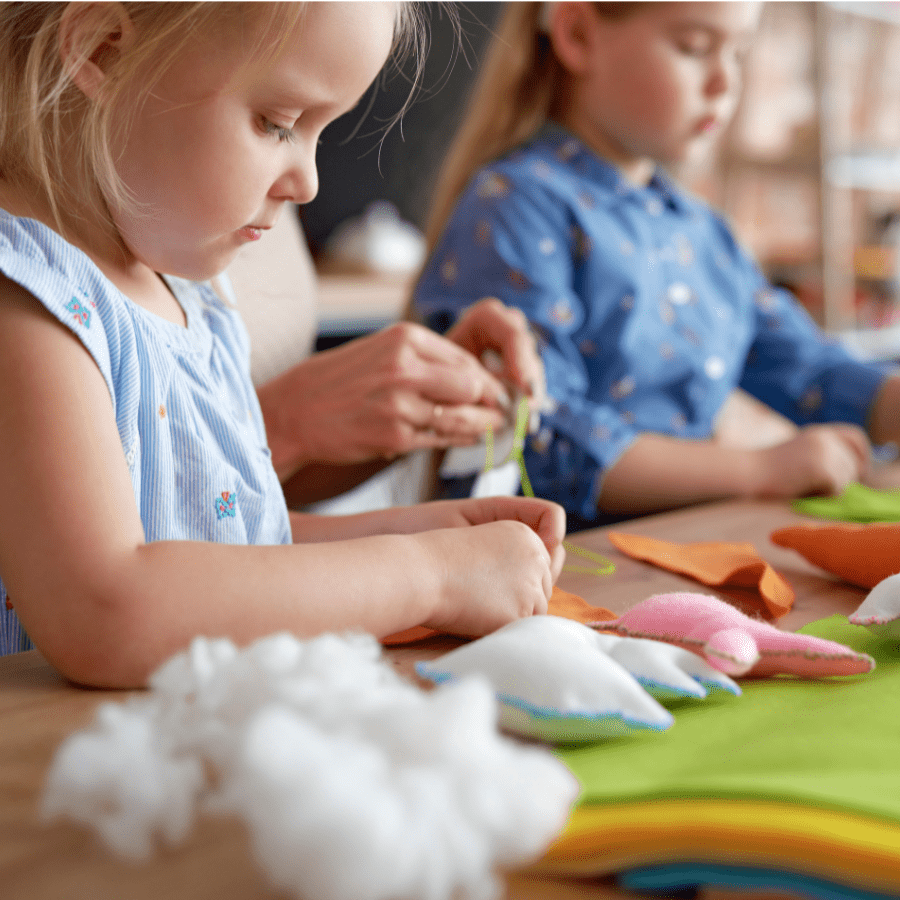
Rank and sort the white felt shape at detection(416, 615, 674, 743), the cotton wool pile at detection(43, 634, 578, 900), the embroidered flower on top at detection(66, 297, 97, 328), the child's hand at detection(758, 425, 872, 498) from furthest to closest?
the child's hand at detection(758, 425, 872, 498)
the embroidered flower on top at detection(66, 297, 97, 328)
the white felt shape at detection(416, 615, 674, 743)
the cotton wool pile at detection(43, 634, 578, 900)

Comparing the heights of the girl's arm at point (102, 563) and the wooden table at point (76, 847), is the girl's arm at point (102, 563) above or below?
above

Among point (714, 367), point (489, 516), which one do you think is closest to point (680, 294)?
point (714, 367)

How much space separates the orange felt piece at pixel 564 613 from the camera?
0.47m

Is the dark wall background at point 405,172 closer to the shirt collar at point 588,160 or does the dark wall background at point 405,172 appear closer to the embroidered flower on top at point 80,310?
the shirt collar at point 588,160

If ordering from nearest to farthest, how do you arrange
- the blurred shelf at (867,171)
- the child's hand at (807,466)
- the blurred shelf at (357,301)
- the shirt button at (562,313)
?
the child's hand at (807,466) < the shirt button at (562,313) < the blurred shelf at (357,301) < the blurred shelf at (867,171)

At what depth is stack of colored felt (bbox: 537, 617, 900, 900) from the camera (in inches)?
10.0

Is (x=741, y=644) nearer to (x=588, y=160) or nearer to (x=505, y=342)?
(x=505, y=342)

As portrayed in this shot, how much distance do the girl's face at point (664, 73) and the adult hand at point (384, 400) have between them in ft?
1.53

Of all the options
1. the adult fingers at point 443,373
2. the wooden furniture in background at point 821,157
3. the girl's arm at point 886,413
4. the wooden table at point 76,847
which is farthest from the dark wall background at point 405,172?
the wooden table at point 76,847

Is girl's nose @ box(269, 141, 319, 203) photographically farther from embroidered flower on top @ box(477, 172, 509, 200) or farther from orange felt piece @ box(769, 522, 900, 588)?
embroidered flower on top @ box(477, 172, 509, 200)

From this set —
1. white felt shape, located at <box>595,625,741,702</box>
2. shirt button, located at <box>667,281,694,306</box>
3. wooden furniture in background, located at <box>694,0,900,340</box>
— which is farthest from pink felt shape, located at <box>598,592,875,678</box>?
wooden furniture in background, located at <box>694,0,900,340</box>

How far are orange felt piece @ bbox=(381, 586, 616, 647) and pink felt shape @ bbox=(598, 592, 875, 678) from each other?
7 cm

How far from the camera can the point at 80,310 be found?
0.45 m

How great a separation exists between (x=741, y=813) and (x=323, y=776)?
13 centimetres
